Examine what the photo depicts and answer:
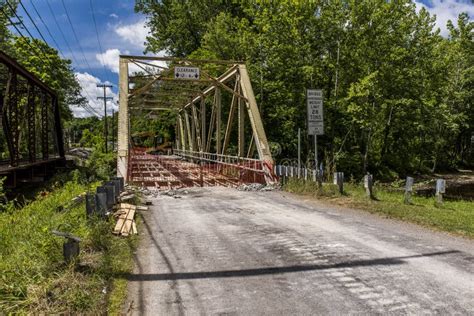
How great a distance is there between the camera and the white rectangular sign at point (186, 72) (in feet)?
58.9

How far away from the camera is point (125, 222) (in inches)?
310

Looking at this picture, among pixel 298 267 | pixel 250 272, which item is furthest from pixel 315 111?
pixel 250 272

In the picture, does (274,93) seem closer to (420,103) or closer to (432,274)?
(420,103)

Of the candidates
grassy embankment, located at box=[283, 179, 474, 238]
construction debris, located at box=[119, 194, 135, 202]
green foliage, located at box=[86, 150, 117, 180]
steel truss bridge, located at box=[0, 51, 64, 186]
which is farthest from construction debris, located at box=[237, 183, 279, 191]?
steel truss bridge, located at box=[0, 51, 64, 186]

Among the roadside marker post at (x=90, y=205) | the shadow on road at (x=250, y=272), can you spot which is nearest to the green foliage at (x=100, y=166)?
the roadside marker post at (x=90, y=205)

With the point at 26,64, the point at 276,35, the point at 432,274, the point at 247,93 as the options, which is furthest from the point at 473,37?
the point at 432,274

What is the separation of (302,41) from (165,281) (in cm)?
2159

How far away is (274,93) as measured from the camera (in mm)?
24219

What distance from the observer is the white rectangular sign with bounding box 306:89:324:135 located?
13047 millimetres

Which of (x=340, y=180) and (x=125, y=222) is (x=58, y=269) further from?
(x=340, y=180)

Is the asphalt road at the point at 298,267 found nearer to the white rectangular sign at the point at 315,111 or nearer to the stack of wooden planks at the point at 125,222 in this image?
the stack of wooden planks at the point at 125,222

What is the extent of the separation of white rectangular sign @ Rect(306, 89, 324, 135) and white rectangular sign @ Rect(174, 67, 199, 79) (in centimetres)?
674

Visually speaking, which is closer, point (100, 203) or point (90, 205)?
point (90, 205)

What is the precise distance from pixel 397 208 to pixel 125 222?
623 centimetres
